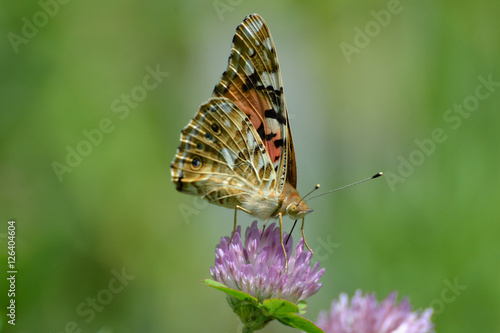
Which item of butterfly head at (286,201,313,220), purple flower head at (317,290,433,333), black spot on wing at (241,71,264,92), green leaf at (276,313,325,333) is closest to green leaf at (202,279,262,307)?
green leaf at (276,313,325,333)

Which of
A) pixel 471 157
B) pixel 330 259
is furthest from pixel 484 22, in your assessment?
pixel 330 259

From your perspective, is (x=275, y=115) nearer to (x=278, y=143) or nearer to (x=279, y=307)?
(x=278, y=143)

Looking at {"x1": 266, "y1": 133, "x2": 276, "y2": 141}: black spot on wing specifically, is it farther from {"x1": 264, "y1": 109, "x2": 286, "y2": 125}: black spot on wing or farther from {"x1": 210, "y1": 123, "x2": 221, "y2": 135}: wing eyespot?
{"x1": 210, "y1": 123, "x2": 221, "y2": 135}: wing eyespot

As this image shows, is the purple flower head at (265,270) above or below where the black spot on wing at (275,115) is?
below

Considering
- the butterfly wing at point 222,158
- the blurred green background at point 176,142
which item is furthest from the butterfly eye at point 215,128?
the blurred green background at point 176,142

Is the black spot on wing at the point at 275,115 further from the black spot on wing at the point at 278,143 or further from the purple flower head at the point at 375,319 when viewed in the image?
the purple flower head at the point at 375,319

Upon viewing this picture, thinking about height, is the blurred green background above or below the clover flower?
above

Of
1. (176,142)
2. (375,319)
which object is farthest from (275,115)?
(176,142)

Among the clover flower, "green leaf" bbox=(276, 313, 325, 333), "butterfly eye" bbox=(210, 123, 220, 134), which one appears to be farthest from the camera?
"butterfly eye" bbox=(210, 123, 220, 134)
